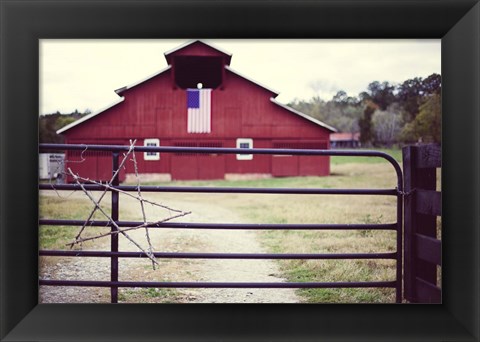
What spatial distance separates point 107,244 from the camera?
475 cm

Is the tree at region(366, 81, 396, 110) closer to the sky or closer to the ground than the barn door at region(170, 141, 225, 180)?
closer to the sky

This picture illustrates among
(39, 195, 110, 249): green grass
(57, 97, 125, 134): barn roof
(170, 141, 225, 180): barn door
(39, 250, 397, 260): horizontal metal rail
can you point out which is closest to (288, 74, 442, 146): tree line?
(170, 141, 225, 180): barn door

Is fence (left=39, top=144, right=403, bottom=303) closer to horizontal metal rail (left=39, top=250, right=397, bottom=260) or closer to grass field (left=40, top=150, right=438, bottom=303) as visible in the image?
horizontal metal rail (left=39, top=250, right=397, bottom=260)

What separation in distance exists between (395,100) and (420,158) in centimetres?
502

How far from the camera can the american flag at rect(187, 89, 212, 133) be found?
8703 mm

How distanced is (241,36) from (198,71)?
260 inches

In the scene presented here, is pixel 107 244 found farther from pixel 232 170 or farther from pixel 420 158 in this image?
pixel 232 170

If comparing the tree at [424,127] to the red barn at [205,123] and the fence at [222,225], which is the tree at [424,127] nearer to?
the red barn at [205,123]

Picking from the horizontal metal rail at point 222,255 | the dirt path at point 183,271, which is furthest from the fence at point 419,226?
the dirt path at point 183,271

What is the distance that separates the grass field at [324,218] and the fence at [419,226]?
487mm

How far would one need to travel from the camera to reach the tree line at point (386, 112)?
555cm

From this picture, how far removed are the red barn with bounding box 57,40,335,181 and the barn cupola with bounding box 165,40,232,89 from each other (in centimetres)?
2

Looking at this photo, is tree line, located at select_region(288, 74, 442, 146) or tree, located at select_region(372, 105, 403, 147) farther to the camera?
tree, located at select_region(372, 105, 403, 147)
